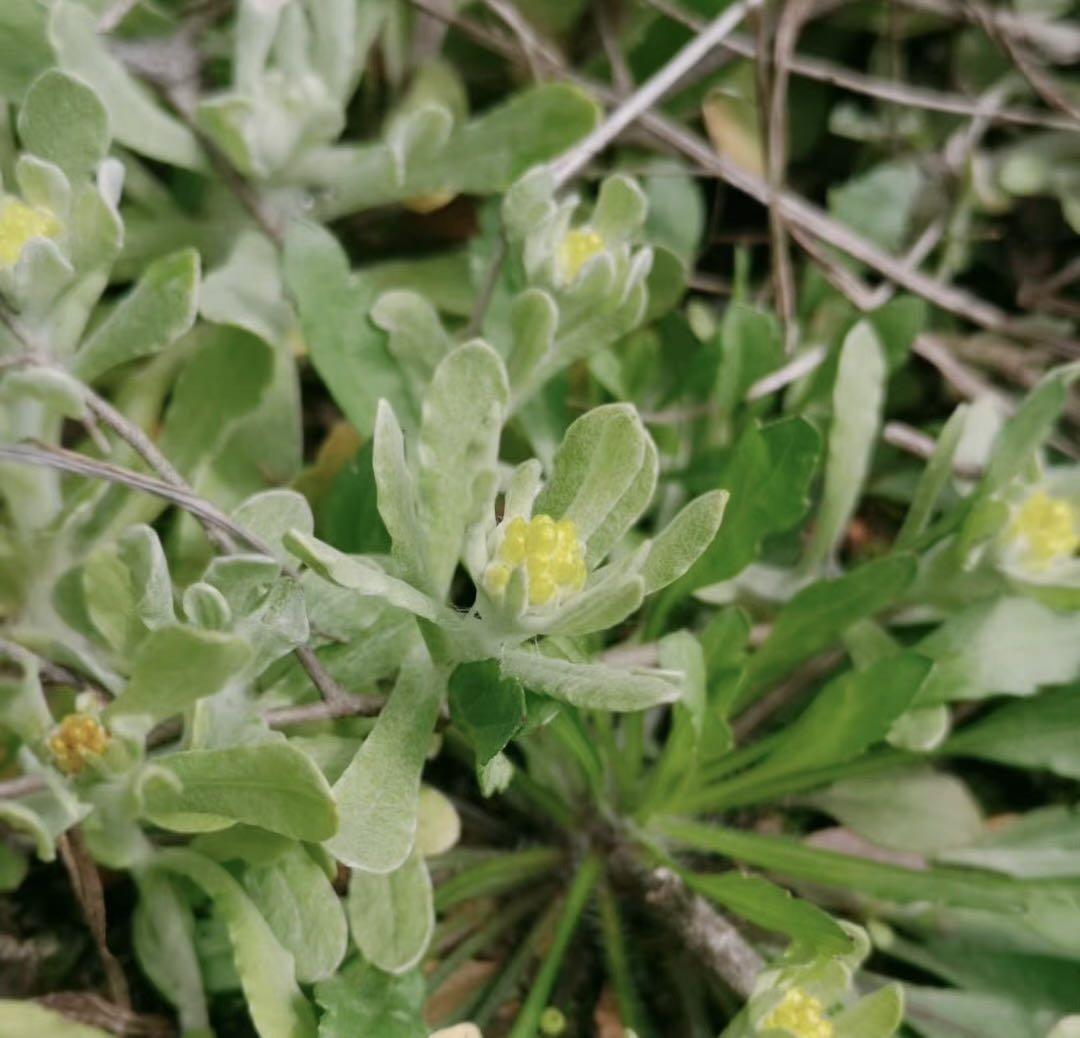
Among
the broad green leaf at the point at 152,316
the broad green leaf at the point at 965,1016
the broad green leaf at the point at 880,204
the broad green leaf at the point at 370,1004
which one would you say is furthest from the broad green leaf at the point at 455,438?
the broad green leaf at the point at 880,204

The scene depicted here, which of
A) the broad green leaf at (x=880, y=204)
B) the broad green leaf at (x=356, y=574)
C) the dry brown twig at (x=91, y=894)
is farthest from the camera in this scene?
the broad green leaf at (x=880, y=204)

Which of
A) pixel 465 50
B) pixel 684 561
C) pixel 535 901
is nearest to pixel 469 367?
pixel 684 561

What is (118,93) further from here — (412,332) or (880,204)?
(880,204)

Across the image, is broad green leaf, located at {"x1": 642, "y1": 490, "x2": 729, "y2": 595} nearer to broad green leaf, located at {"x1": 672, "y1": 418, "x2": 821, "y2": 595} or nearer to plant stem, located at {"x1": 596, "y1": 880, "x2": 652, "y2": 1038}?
broad green leaf, located at {"x1": 672, "y1": 418, "x2": 821, "y2": 595}

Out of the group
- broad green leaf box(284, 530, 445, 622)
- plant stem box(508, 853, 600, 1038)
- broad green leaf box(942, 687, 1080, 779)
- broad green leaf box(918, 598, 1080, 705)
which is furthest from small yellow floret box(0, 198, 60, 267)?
broad green leaf box(942, 687, 1080, 779)

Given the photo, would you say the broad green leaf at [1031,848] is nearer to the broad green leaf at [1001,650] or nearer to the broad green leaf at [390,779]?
the broad green leaf at [1001,650]

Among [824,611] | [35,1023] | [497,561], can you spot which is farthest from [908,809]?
[35,1023]
